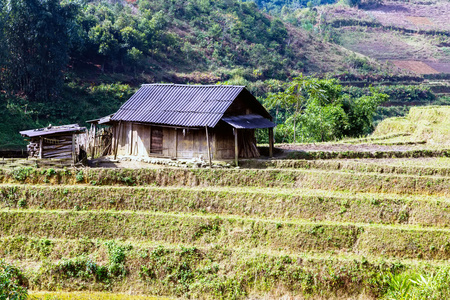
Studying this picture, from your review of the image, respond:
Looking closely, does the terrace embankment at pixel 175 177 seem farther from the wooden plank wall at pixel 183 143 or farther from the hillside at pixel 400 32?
the hillside at pixel 400 32

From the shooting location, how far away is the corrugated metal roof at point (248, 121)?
26702mm

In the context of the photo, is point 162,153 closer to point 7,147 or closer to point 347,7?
point 7,147

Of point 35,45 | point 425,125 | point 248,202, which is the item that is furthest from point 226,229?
point 35,45

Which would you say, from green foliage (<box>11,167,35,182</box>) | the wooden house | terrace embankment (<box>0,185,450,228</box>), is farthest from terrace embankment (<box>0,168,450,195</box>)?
the wooden house

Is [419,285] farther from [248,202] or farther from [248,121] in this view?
[248,121]

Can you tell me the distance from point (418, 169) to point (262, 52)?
46.9 m

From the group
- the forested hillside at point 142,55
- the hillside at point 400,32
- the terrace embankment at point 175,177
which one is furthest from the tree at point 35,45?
the hillside at point 400,32

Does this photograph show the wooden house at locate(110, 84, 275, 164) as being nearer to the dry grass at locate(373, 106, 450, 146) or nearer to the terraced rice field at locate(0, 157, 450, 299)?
the terraced rice field at locate(0, 157, 450, 299)

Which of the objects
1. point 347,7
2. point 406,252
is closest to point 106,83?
point 406,252

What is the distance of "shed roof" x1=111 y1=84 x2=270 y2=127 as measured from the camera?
27047 mm

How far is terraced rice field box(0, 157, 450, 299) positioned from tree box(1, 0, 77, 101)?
2034cm

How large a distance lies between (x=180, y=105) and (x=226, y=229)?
9.49 m

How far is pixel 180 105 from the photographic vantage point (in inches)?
1120

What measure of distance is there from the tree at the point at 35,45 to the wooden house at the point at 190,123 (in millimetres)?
16100
